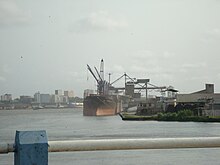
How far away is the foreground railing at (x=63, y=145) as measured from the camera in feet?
6.32

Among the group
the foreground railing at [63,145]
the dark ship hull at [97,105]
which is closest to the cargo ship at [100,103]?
the dark ship hull at [97,105]

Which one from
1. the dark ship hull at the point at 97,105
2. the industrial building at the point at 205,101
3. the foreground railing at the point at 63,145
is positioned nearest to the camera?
the foreground railing at the point at 63,145

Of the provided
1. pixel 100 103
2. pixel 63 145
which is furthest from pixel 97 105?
pixel 63 145

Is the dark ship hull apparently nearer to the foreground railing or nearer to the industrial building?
the industrial building

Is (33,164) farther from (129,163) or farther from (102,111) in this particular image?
(102,111)

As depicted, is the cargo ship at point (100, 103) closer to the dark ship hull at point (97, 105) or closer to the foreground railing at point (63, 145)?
the dark ship hull at point (97, 105)

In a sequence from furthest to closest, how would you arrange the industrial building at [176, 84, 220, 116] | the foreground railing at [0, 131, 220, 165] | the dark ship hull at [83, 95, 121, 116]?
the dark ship hull at [83, 95, 121, 116]
the industrial building at [176, 84, 220, 116]
the foreground railing at [0, 131, 220, 165]

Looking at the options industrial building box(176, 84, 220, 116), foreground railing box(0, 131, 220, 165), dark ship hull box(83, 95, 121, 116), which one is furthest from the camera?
dark ship hull box(83, 95, 121, 116)

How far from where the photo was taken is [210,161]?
34.0 feet

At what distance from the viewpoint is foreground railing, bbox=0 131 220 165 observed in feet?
6.32

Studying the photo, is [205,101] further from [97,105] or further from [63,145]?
[63,145]

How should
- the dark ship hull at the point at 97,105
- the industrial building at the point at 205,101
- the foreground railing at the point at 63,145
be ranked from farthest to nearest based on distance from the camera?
the dark ship hull at the point at 97,105
the industrial building at the point at 205,101
the foreground railing at the point at 63,145

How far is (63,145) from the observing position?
2.07m

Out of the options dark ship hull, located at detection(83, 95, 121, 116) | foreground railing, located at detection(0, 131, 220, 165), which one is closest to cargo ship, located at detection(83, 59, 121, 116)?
dark ship hull, located at detection(83, 95, 121, 116)
